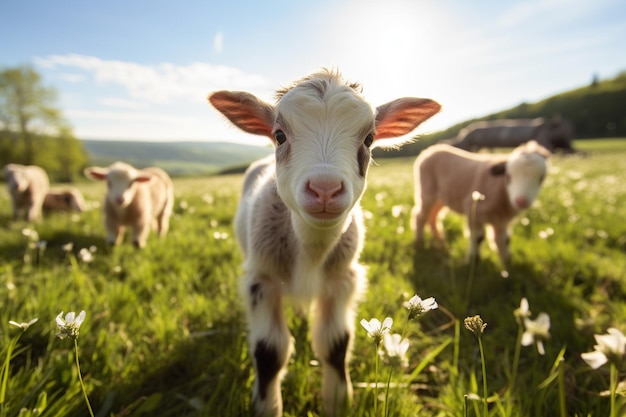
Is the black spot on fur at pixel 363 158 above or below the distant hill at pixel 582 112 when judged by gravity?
below

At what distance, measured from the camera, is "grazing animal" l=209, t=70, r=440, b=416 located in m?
2.05

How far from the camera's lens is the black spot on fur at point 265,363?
2.40 m

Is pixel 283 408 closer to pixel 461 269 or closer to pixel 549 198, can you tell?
pixel 461 269

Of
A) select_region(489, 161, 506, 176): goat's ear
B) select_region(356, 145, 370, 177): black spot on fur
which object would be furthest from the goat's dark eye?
select_region(489, 161, 506, 176): goat's ear

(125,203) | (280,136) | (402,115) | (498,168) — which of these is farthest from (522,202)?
(125,203)

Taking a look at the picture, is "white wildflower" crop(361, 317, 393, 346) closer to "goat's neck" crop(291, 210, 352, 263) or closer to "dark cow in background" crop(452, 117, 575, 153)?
"goat's neck" crop(291, 210, 352, 263)

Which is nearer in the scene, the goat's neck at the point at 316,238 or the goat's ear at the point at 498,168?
the goat's neck at the point at 316,238

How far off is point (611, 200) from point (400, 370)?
327 inches

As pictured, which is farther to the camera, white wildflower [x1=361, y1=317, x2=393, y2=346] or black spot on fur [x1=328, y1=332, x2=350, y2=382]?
black spot on fur [x1=328, y1=332, x2=350, y2=382]

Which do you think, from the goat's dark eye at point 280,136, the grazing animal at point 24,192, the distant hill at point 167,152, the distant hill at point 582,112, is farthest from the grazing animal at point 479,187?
the distant hill at point 167,152

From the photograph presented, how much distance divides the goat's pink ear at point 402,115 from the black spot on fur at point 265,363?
1738 millimetres

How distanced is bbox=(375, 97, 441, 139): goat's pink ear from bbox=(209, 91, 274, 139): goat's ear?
32.2 inches

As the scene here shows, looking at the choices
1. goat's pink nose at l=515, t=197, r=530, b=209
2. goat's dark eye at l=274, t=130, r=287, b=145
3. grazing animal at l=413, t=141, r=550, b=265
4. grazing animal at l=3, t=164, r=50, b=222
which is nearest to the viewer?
goat's dark eye at l=274, t=130, r=287, b=145

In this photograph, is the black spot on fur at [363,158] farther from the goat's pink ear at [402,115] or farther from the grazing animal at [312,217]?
the goat's pink ear at [402,115]
